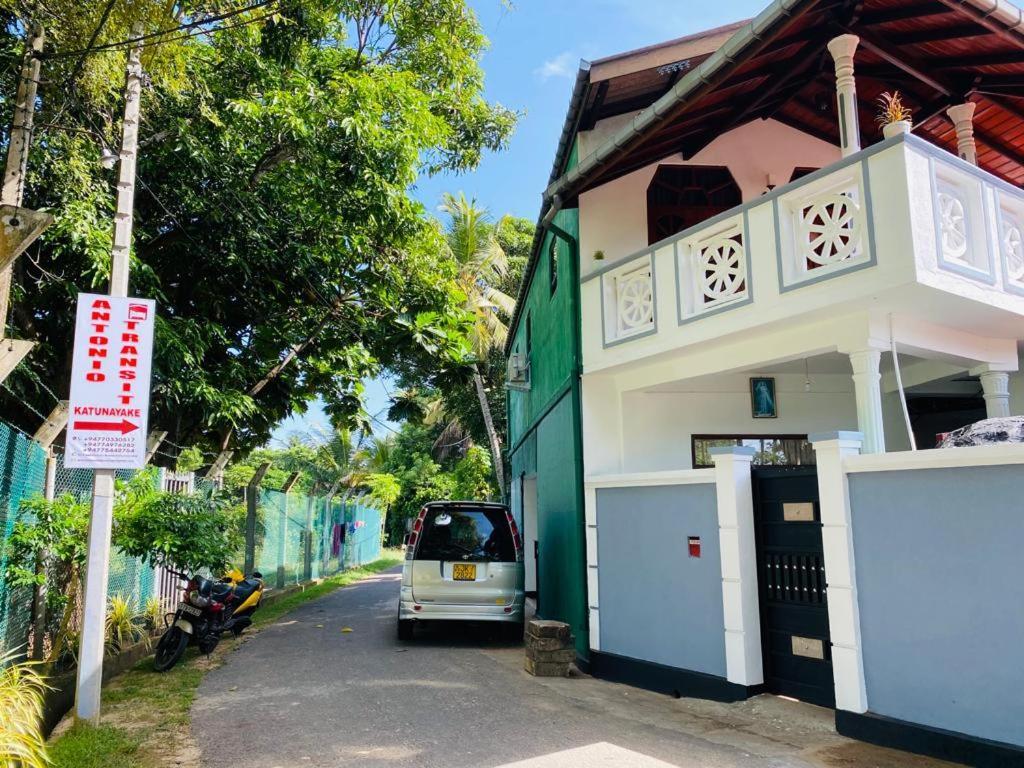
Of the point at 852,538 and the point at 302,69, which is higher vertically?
the point at 302,69

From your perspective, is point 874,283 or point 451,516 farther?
point 451,516

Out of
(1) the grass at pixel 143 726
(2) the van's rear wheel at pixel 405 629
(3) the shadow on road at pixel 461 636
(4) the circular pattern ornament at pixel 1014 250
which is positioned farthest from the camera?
(2) the van's rear wheel at pixel 405 629

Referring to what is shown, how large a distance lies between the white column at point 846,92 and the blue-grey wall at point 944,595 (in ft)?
9.98

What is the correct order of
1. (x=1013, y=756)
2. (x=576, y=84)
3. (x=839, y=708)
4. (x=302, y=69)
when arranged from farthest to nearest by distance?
(x=302, y=69)
(x=576, y=84)
(x=839, y=708)
(x=1013, y=756)

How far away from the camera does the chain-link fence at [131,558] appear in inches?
226

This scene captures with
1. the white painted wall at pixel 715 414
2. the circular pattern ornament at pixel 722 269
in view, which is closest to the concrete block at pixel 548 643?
the white painted wall at pixel 715 414

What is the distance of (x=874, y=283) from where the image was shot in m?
5.55

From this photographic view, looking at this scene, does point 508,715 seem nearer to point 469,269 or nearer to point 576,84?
point 576,84

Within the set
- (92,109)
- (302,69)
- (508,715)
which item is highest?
(302,69)

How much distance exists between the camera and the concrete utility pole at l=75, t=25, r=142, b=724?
17.8 feet

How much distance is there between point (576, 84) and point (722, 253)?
2.69m

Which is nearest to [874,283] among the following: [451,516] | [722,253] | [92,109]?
[722,253]

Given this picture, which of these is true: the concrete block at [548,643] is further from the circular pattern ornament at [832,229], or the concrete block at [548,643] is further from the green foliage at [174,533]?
the circular pattern ornament at [832,229]

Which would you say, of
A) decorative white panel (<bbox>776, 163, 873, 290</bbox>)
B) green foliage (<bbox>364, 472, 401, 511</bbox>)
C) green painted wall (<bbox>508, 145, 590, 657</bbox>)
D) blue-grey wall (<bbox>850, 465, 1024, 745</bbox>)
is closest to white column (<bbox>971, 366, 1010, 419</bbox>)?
decorative white panel (<bbox>776, 163, 873, 290</bbox>)
